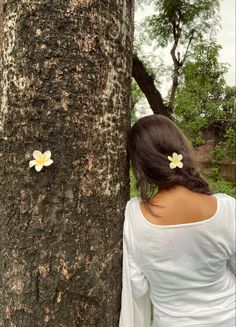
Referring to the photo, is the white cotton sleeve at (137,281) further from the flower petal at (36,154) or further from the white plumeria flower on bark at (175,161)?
the flower petal at (36,154)

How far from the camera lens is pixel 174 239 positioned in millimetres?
1441

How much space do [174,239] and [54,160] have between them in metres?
0.50

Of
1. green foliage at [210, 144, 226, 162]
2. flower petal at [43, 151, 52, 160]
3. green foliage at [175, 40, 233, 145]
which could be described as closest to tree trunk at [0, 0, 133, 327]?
flower petal at [43, 151, 52, 160]

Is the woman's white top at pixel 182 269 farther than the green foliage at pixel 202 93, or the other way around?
the green foliage at pixel 202 93

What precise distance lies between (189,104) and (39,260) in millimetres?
8828

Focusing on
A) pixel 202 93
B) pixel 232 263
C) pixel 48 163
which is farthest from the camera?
pixel 202 93

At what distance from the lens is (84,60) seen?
4.39ft

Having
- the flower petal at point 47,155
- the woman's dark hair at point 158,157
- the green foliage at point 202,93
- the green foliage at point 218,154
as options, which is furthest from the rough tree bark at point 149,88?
the green foliage at point 218,154

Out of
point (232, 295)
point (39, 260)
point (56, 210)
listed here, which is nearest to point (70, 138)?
point (56, 210)

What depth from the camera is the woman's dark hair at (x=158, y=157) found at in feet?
4.96

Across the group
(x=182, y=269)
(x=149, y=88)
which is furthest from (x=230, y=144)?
(x=182, y=269)

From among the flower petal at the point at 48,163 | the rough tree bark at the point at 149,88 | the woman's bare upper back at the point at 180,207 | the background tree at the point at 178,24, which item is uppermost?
the background tree at the point at 178,24

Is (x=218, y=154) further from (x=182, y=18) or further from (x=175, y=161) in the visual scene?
(x=175, y=161)

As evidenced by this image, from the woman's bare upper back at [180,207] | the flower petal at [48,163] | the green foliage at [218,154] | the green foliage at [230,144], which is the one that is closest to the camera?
the flower petal at [48,163]
